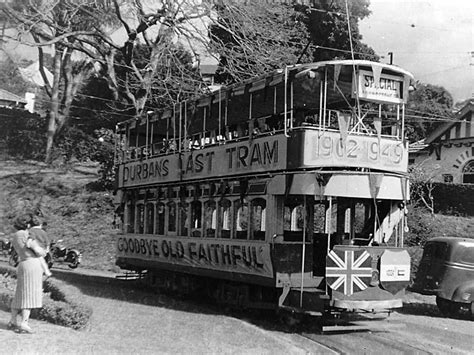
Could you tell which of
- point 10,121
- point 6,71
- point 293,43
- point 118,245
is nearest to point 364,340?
point 118,245

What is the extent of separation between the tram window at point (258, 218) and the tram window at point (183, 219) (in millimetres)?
2788

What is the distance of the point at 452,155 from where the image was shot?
30.1 m

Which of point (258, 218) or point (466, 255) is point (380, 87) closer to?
point (258, 218)

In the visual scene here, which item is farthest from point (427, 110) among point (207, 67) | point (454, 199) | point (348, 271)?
point (348, 271)

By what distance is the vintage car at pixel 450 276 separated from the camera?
14000 millimetres

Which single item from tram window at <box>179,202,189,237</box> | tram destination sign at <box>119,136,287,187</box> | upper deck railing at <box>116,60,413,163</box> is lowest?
tram window at <box>179,202,189,237</box>

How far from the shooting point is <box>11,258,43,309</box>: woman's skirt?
875cm

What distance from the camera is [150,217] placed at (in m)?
17.1

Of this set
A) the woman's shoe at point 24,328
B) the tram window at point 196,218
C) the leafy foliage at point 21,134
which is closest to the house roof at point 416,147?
the leafy foliage at point 21,134

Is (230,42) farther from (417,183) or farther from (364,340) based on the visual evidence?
(364,340)

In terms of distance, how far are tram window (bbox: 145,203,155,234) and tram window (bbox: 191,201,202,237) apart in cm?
228

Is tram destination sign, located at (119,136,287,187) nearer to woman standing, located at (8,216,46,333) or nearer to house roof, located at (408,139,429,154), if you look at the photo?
woman standing, located at (8,216,46,333)

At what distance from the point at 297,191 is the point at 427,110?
3048cm

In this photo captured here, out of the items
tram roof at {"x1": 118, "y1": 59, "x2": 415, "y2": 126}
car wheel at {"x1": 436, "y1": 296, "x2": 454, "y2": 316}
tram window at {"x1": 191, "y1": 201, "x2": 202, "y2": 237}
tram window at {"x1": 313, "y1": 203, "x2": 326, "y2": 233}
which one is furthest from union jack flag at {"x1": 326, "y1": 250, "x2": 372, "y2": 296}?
tram window at {"x1": 191, "y1": 201, "x2": 202, "y2": 237}
